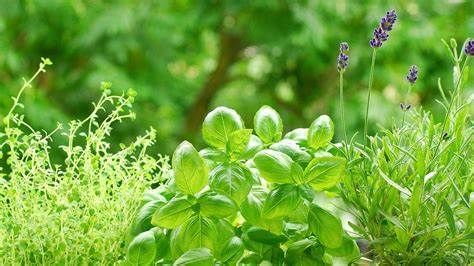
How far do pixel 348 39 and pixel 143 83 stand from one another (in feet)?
3.52

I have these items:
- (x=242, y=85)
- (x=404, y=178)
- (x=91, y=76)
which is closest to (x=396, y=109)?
(x=242, y=85)

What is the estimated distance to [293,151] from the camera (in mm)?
644

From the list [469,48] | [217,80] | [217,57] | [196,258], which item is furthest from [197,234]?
[217,57]

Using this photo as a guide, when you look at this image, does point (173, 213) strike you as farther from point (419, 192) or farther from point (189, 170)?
point (419, 192)

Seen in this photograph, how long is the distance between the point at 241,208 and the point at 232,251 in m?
0.04

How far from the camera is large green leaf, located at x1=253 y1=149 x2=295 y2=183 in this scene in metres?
0.60

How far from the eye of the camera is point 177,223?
24.0 inches

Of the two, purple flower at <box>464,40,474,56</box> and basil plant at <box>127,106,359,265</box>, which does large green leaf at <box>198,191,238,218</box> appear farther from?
purple flower at <box>464,40,474,56</box>

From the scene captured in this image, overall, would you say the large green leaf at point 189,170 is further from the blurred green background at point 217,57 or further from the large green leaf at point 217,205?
the blurred green background at point 217,57

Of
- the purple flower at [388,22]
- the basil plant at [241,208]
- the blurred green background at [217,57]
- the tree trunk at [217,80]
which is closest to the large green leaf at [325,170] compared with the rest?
the basil plant at [241,208]

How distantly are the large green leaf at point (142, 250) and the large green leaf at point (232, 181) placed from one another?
66 millimetres

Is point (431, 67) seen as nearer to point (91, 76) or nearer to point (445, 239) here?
point (91, 76)

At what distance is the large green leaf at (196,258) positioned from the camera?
592mm

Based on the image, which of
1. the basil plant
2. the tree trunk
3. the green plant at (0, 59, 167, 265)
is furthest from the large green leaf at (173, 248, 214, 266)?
the tree trunk
